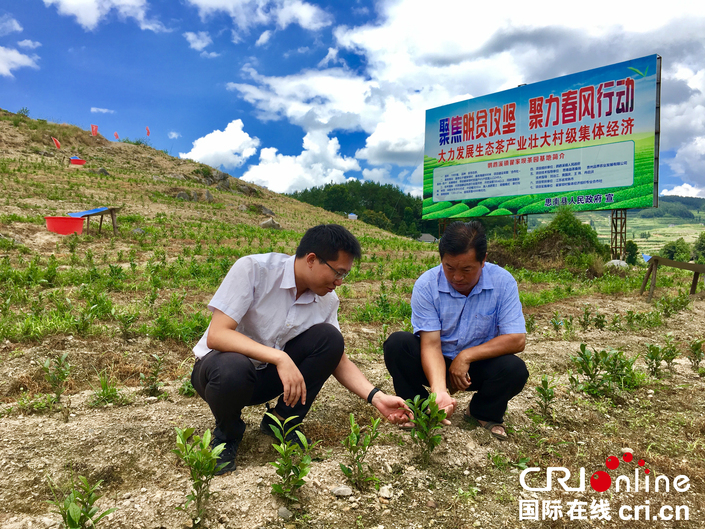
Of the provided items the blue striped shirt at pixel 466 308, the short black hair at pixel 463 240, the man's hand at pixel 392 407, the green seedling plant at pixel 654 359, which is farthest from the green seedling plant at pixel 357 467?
the green seedling plant at pixel 654 359

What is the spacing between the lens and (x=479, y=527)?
6.56ft

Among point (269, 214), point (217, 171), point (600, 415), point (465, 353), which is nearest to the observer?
point (465, 353)

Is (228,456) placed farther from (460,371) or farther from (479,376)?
(479,376)

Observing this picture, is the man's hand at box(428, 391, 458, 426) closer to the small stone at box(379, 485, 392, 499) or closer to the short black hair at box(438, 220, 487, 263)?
the small stone at box(379, 485, 392, 499)

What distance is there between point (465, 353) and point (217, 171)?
31.6 metres

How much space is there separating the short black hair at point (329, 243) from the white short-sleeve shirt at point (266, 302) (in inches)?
7.4

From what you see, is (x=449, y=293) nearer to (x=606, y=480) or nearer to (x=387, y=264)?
(x=606, y=480)

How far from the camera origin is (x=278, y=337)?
2525 mm

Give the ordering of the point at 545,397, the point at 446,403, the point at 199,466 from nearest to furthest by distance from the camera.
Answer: the point at 199,466
the point at 446,403
the point at 545,397

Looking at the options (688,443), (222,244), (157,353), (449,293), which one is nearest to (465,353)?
(449,293)
